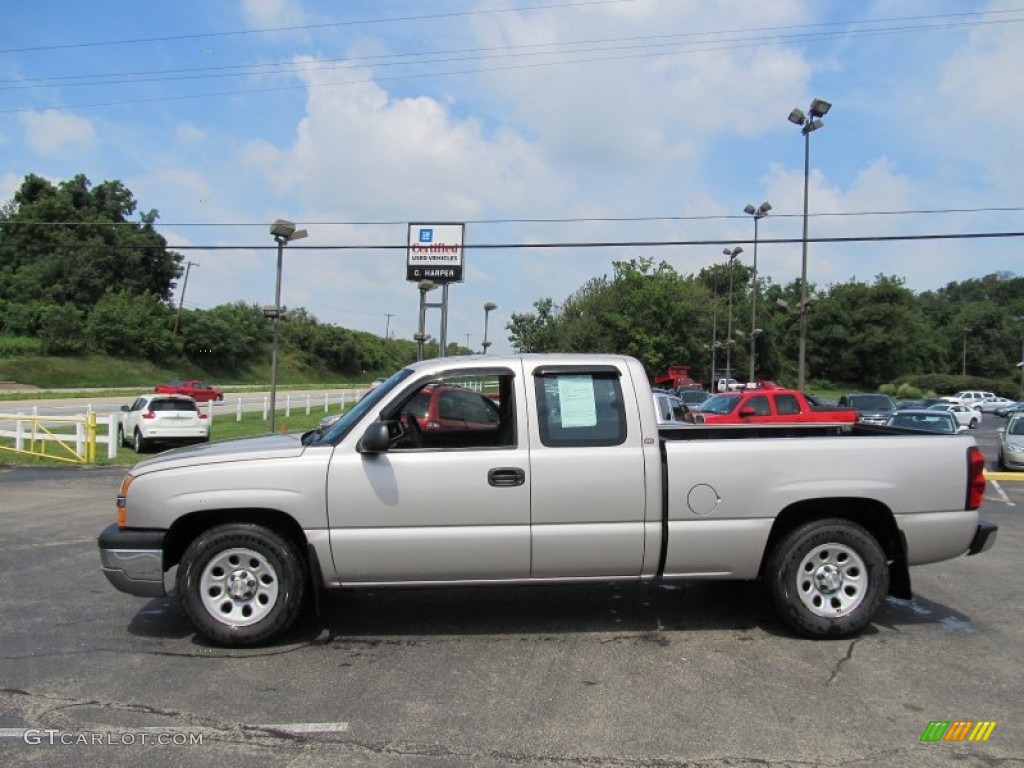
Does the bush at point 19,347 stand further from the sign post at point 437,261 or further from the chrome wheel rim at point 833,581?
the chrome wheel rim at point 833,581

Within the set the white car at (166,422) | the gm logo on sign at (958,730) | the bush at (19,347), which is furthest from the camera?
the bush at (19,347)

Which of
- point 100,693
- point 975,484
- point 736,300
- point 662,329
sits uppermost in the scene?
point 736,300

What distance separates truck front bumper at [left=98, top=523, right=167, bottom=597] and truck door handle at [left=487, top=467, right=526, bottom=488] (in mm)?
2109

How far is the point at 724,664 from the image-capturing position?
4789 millimetres

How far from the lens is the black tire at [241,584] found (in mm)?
4938

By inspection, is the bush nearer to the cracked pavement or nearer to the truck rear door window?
the cracked pavement

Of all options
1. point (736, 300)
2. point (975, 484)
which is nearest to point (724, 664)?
point (975, 484)

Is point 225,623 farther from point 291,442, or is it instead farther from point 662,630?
point 662,630

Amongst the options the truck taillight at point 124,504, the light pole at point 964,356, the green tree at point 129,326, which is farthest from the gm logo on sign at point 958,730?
the light pole at point 964,356

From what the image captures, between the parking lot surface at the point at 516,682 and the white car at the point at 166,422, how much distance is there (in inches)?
522

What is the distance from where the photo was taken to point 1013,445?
56.8 ft

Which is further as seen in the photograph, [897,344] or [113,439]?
[897,344]

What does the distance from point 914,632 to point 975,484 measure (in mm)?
1111

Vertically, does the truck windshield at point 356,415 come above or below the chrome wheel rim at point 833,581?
above
